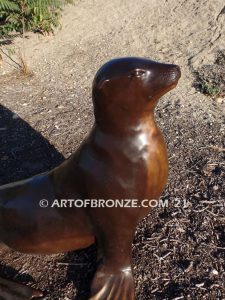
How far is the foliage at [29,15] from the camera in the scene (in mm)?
4887

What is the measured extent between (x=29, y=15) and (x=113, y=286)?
4.24 m

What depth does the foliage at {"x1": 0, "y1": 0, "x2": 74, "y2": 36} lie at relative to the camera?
4887 millimetres

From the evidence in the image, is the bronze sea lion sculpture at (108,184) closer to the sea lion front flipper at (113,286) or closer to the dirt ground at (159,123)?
the sea lion front flipper at (113,286)

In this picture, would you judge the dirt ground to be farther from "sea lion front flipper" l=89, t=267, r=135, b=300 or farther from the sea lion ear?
the sea lion ear

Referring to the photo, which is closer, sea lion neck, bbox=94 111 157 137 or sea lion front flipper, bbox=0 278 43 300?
sea lion neck, bbox=94 111 157 137

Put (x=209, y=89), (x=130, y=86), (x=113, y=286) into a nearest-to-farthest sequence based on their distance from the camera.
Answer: (x=130, y=86)
(x=113, y=286)
(x=209, y=89)

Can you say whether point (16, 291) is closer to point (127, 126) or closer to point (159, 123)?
point (127, 126)

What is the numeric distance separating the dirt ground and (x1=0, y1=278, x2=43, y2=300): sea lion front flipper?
0.39 ft

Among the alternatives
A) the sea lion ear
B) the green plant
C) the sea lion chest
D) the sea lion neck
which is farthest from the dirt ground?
the sea lion ear

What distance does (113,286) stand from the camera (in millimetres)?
1889

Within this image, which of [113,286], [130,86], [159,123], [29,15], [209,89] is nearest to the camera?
[130,86]

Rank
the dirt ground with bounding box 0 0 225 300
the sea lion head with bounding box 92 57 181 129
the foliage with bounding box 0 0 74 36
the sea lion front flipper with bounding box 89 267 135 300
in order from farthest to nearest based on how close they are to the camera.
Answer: the foliage with bounding box 0 0 74 36
the dirt ground with bounding box 0 0 225 300
the sea lion front flipper with bounding box 89 267 135 300
the sea lion head with bounding box 92 57 181 129

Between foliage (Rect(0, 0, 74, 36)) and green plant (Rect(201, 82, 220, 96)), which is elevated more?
foliage (Rect(0, 0, 74, 36))

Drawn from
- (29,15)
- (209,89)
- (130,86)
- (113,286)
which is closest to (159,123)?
(209,89)
